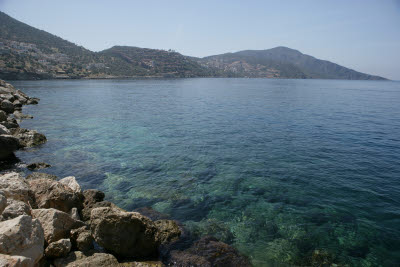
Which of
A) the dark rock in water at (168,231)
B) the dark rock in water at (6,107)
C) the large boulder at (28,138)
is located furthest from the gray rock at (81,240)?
the dark rock in water at (6,107)

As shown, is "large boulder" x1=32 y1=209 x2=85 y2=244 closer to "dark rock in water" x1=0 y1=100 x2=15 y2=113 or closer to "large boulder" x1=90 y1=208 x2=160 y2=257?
"large boulder" x1=90 y1=208 x2=160 y2=257

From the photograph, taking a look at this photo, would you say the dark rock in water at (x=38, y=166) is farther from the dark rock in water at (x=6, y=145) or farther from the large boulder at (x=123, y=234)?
the large boulder at (x=123, y=234)

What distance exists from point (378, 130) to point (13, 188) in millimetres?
37989

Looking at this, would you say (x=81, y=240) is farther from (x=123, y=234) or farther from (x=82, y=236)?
(x=123, y=234)

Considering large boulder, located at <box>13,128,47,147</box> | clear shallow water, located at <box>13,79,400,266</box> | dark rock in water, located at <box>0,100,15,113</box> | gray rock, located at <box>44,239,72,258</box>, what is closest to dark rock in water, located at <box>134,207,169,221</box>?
clear shallow water, located at <box>13,79,400,266</box>

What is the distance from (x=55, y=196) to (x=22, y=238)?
474 centimetres

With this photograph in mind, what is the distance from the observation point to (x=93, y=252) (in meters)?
8.77

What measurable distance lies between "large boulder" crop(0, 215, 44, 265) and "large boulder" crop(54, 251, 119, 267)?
101 cm

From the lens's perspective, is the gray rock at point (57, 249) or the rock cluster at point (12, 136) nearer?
the gray rock at point (57, 249)

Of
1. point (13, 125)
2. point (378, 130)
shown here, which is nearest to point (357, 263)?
point (378, 130)

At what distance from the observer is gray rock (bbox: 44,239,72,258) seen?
25.7 feet

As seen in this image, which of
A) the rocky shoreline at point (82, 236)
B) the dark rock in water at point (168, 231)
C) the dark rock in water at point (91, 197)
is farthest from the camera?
the dark rock in water at point (91, 197)

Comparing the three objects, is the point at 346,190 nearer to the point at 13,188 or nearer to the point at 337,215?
the point at 337,215

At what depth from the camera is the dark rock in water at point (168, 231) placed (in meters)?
10.4
